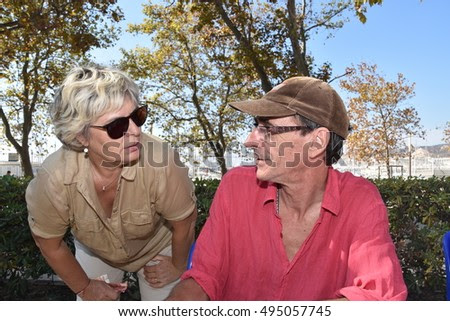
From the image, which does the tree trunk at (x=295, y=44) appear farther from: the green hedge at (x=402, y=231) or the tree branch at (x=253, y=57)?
the green hedge at (x=402, y=231)

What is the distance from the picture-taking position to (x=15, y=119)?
2280 cm

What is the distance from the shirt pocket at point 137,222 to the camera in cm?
252

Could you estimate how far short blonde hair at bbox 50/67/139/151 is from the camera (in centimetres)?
225

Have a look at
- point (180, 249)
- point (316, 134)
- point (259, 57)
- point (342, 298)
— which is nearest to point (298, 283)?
point (342, 298)

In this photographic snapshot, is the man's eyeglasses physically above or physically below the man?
above

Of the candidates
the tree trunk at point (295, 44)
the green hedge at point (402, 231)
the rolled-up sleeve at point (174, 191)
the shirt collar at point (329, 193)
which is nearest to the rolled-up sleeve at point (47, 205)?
the rolled-up sleeve at point (174, 191)

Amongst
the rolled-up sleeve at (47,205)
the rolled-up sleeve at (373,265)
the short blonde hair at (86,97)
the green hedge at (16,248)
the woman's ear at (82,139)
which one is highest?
the short blonde hair at (86,97)

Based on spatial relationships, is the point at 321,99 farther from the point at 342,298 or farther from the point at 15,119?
the point at 15,119

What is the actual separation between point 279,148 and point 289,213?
291 mm

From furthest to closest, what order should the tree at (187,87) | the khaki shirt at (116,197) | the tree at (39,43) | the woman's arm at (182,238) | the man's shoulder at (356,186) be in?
the tree at (187,87), the tree at (39,43), the woman's arm at (182,238), the khaki shirt at (116,197), the man's shoulder at (356,186)

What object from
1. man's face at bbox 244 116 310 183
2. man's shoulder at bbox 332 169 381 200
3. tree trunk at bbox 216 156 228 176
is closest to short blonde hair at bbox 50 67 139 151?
man's face at bbox 244 116 310 183

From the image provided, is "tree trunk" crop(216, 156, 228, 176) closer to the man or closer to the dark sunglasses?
the dark sunglasses

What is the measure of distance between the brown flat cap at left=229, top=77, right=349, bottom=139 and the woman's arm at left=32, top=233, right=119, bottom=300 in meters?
1.24

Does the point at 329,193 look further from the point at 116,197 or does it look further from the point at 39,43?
the point at 39,43
